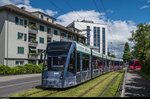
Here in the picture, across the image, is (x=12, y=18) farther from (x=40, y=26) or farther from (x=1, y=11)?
(x=40, y=26)

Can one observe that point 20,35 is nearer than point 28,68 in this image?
No

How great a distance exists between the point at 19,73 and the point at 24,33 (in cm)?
925

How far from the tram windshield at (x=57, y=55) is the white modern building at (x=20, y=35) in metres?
16.9

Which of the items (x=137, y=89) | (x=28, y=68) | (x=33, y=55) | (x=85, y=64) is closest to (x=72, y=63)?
(x=85, y=64)

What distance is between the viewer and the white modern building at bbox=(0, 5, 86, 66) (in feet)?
94.7

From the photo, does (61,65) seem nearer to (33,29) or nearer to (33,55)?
(33,55)

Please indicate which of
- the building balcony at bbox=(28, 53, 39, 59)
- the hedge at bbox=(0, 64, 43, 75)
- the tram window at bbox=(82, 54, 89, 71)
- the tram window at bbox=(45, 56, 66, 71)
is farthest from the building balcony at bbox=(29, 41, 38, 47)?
the tram window at bbox=(45, 56, 66, 71)

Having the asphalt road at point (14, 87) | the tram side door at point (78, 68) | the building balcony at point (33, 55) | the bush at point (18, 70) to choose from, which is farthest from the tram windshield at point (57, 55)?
the building balcony at point (33, 55)

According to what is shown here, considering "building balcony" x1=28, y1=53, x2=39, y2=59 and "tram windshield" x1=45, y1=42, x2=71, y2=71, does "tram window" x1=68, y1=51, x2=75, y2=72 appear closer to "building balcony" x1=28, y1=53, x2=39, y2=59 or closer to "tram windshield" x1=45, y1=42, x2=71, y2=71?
"tram windshield" x1=45, y1=42, x2=71, y2=71

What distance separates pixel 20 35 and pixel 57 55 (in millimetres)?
23145

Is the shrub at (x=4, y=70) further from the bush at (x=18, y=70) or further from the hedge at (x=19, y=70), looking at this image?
the bush at (x=18, y=70)

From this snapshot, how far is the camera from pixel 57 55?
1077 centimetres

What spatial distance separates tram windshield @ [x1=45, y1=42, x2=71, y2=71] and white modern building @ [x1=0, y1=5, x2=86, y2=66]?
16854 millimetres

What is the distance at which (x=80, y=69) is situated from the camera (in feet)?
40.5
